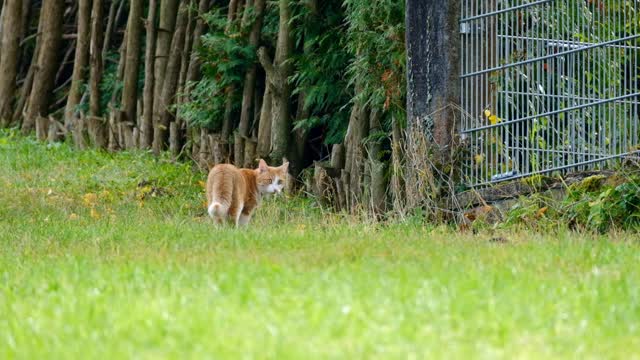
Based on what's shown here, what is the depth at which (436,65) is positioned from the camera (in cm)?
1488

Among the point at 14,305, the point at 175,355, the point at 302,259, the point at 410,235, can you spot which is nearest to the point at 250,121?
the point at 410,235

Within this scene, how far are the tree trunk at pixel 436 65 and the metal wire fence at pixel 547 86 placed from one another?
0.13m

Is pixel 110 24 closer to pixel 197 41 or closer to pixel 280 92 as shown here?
pixel 197 41

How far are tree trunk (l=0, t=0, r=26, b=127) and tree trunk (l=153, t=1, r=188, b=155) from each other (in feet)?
22.1

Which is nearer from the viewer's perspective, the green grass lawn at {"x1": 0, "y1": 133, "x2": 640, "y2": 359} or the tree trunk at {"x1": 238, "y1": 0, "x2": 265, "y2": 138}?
the green grass lawn at {"x1": 0, "y1": 133, "x2": 640, "y2": 359}

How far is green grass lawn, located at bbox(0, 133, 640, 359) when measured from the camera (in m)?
7.17

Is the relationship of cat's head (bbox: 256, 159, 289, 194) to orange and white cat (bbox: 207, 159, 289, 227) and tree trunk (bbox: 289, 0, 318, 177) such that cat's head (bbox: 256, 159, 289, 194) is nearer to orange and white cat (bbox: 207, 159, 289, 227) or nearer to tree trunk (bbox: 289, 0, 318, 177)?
orange and white cat (bbox: 207, 159, 289, 227)

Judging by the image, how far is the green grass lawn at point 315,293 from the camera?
7.17 metres

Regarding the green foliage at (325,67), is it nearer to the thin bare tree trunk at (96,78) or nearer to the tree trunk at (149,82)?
the tree trunk at (149,82)

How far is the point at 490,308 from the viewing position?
7.81m

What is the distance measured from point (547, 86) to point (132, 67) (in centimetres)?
1186

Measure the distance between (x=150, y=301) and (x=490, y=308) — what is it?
2.01 meters

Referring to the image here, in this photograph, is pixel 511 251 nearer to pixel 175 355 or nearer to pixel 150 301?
pixel 150 301

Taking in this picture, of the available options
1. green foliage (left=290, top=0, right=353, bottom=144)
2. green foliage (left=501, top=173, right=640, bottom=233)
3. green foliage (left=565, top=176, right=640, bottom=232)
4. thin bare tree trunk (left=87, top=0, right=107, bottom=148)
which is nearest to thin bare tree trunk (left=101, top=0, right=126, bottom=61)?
thin bare tree trunk (left=87, top=0, right=107, bottom=148)
